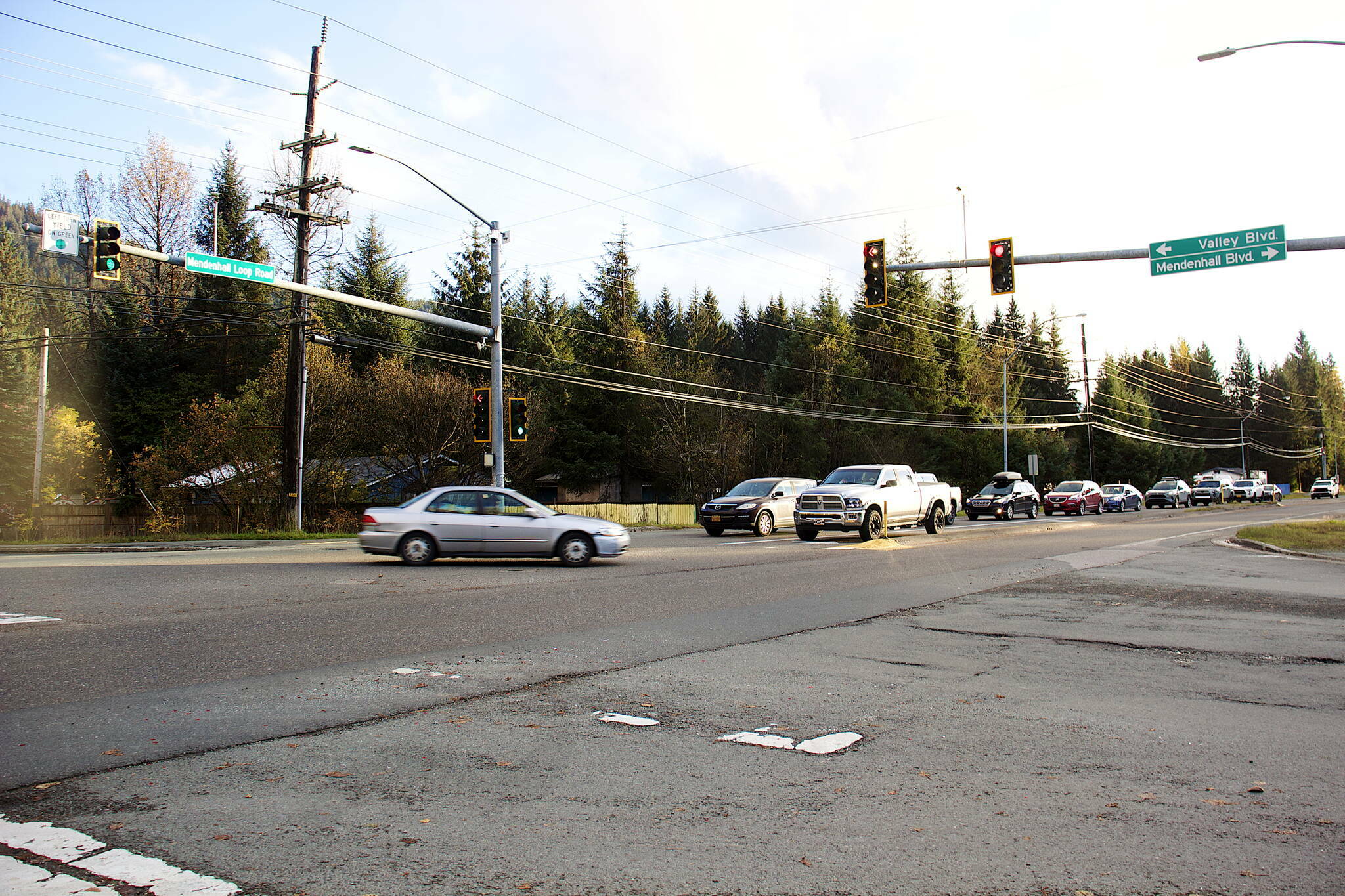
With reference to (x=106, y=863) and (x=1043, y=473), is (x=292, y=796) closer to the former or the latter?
(x=106, y=863)

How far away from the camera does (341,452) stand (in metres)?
38.9

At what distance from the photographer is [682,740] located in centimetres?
548

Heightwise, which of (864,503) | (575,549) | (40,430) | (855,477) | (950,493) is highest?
(40,430)

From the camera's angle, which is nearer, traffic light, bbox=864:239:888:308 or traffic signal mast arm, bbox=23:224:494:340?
traffic signal mast arm, bbox=23:224:494:340

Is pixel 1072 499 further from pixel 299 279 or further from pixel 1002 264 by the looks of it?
pixel 299 279

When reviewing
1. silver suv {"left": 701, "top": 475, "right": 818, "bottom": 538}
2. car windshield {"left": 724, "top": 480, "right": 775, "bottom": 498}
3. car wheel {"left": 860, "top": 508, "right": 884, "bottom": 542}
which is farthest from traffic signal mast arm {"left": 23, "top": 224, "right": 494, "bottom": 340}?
car wheel {"left": 860, "top": 508, "right": 884, "bottom": 542}

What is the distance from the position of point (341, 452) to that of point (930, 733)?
3668 centimetres

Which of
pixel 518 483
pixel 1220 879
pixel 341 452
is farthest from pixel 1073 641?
pixel 518 483

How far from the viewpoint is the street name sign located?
52.7 ft

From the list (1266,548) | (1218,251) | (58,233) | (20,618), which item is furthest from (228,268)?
(1266,548)

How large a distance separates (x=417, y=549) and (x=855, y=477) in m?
12.7

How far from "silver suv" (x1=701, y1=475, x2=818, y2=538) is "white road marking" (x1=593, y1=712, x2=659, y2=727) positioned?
21007 mm

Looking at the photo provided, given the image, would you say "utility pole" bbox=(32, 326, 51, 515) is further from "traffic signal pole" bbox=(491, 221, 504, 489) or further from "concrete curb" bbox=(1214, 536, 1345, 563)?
"concrete curb" bbox=(1214, 536, 1345, 563)

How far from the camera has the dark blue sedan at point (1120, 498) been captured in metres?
50.6
